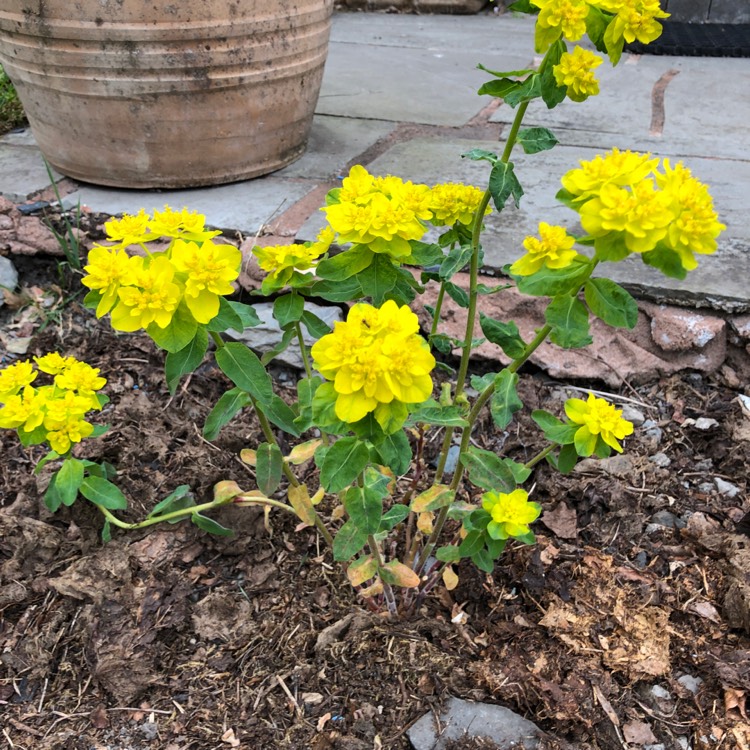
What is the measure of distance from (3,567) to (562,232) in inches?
58.1

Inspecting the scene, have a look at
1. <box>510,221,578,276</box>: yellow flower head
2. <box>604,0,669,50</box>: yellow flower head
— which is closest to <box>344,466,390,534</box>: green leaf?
<box>510,221,578,276</box>: yellow flower head

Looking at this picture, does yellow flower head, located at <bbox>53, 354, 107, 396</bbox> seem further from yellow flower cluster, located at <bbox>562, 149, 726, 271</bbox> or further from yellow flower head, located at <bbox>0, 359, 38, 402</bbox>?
yellow flower cluster, located at <bbox>562, 149, 726, 271</bbox>

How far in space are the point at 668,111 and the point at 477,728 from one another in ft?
9.93

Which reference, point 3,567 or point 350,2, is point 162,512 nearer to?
point 3,567

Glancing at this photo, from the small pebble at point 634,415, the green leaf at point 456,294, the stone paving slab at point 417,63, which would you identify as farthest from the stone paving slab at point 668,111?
the green leaf at point 456,294

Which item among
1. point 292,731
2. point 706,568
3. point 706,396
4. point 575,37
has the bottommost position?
point 292,731

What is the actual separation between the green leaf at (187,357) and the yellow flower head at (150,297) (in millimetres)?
99

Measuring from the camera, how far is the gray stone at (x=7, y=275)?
2.47 m

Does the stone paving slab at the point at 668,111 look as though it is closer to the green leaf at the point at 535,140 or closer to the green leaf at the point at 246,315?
the green leaf at the point at 535,140

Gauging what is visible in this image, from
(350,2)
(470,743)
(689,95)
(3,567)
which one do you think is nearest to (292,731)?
(470,743)

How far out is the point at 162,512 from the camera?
67.7 inches

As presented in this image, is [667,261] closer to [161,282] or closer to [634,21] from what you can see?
[634,21]

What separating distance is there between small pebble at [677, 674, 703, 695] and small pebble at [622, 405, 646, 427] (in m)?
0.73

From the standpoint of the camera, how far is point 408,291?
131 cm
